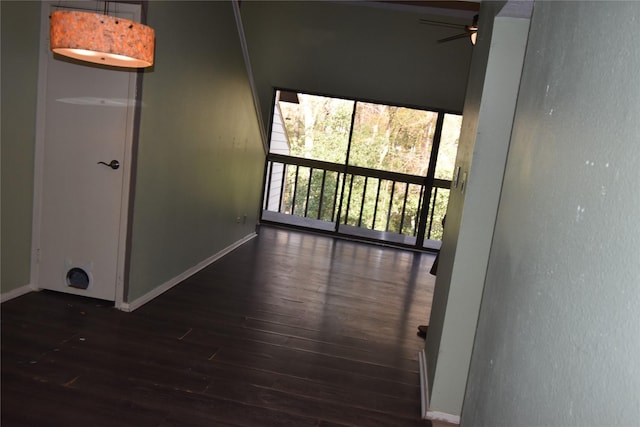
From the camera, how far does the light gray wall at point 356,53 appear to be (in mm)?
6750

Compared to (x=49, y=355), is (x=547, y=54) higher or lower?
higher

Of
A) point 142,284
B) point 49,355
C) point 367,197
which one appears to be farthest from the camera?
point 367,197

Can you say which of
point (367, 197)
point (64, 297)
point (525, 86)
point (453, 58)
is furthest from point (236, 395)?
point (453, 58)

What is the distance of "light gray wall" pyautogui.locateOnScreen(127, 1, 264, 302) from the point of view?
3383 millimetres

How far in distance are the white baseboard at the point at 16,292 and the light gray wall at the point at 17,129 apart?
0.07ft

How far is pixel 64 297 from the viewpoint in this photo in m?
3.44

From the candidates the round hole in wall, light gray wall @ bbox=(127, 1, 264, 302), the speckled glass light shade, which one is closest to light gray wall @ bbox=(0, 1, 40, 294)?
the round hole in wall

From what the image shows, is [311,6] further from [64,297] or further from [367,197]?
[64,297]

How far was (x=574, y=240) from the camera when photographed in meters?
0.81

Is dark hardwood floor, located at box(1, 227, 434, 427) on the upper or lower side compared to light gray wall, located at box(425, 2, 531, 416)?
lower

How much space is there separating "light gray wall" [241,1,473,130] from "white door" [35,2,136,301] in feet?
12.8

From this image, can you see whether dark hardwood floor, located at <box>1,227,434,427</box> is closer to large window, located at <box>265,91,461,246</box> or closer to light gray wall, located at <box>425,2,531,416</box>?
light gray wall, located at <box>425,2,531,416</box>

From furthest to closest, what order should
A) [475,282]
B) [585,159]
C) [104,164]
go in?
[104,164] → [475,282] → [585,159]

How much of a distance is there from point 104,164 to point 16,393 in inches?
59.8
